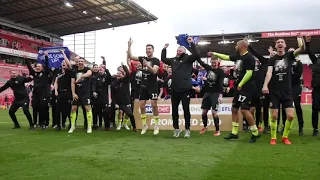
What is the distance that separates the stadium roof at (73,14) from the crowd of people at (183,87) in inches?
995

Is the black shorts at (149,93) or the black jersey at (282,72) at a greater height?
the black jersey at (282,72)

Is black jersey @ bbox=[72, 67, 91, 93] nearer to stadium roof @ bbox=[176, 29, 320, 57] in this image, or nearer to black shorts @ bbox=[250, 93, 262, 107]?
black shorts @ bbox=[250, 93, 262, 107]

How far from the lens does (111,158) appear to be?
5.20m

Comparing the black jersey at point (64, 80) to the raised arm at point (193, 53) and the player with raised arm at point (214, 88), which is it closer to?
the raised arm at point (193, 53)

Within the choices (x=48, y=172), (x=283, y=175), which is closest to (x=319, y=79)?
(x=283, y=175)

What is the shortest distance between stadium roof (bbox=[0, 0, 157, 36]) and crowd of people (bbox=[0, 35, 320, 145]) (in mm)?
25261

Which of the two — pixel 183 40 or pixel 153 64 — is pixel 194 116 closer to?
pixel 153 64

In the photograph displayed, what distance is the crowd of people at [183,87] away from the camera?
704 cm

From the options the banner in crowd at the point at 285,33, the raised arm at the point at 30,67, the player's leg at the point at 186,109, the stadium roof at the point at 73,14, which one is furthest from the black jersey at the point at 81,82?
the stadium roof at the point at 73,14

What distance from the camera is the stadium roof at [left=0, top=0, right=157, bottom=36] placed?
35219 mm

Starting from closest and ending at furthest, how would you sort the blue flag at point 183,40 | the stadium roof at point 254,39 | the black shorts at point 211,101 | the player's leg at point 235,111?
the player's leg at point 235,111 → the blue flag at point 183,40 → the black shorts at point 211,101 → the stadium roof at point 254,39

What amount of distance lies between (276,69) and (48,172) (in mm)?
4790

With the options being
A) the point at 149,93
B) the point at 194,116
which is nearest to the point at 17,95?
the point at 149,93

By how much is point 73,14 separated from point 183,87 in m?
33.5
